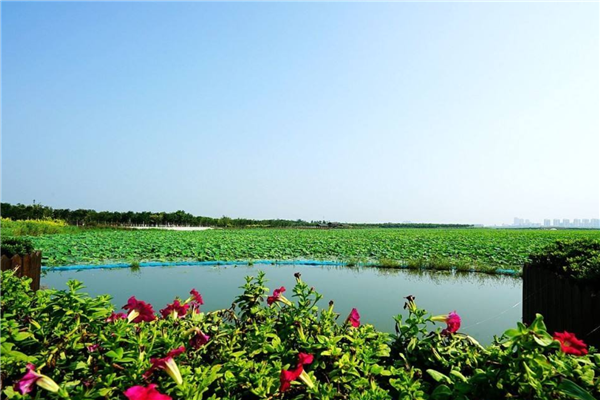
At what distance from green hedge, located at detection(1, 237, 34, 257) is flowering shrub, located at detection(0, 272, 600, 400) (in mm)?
5466

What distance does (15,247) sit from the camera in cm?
587

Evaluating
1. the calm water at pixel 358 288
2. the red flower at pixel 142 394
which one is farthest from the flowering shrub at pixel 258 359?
the calm water at pixel 358 288

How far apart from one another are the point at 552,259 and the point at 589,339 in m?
1.72

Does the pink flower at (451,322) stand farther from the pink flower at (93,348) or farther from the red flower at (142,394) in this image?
the pink flower at (93,348)

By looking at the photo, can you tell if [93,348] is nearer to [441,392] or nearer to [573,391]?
[441,392]

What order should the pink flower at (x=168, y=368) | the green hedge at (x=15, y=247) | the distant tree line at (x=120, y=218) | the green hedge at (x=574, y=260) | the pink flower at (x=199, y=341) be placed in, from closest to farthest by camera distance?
the pink flower at (x=168, y=368) → the pink flower at (x=199, y=341) → the green hedge at (x=574, y=260) → the green hedge at (x=15, y=247) → the distant tree line at (x=120, y=218)

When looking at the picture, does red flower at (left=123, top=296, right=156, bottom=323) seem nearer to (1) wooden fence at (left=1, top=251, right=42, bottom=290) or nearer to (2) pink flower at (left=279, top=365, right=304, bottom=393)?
(2) pink flower at (left=279, top=365, right=304, bottom=393)

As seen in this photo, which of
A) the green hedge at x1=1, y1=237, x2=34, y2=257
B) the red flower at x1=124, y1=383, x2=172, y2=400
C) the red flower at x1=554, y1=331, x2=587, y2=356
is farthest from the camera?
the green hedge at x1=1, y1=237, x2=34, y2=257

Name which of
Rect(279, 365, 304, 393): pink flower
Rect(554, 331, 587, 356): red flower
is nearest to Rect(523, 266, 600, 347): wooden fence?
Rect(554, 331, 587, 356): red flower

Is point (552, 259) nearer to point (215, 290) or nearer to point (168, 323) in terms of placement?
point (168, 323)

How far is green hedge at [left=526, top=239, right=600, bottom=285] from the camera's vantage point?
362cm

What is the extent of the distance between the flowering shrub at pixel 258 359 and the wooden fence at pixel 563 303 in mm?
2794

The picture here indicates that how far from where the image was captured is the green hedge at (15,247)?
563 centimetres

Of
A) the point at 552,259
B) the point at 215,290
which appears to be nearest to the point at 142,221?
the point at 215,290
